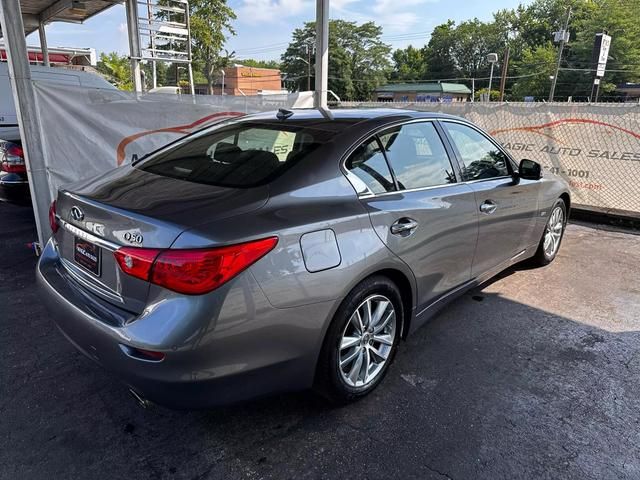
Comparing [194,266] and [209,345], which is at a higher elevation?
[194,266]

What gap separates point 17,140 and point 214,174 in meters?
4.44

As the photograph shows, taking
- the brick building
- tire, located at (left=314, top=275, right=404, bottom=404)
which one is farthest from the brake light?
the brick building

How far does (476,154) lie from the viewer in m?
3.60

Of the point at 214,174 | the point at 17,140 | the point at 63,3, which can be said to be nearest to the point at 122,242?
the point at 214,174

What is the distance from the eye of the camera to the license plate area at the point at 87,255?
2.16 meters

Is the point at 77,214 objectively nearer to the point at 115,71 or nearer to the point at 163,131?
the point at 163,131

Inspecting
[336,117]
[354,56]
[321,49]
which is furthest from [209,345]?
[354,56]

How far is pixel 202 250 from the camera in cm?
183

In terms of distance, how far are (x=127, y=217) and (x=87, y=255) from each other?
0.39 meters

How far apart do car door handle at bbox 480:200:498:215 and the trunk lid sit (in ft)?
6.12

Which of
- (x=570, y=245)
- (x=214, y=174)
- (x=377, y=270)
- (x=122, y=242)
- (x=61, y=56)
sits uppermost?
(x=61, y=56)

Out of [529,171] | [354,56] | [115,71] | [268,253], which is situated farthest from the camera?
[354,56]

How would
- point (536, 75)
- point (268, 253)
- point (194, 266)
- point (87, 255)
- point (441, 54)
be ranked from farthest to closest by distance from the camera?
point (441, 54) → point (536, 75) → point (87, 255) → point (268, 253) → point (194, 266)

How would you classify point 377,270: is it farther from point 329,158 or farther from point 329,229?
point 329,158
